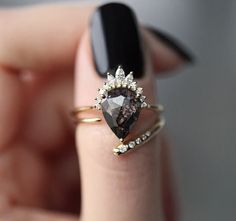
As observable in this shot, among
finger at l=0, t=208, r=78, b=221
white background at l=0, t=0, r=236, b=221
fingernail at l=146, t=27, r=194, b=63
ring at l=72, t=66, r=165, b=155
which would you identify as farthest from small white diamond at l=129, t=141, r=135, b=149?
white background at l=0, t=0, r=236, b=221

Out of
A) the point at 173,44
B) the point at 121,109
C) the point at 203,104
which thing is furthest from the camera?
the point at 203,104

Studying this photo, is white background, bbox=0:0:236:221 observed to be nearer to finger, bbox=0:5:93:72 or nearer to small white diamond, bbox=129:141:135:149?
finger, bbox=0:5:93:72

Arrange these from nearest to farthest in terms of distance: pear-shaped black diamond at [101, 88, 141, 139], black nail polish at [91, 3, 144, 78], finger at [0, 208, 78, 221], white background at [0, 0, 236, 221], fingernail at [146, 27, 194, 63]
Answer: pear-shaped black diamond at [101, 88, 141, 139]
black nail polish at [91, 3, 144, 78]
finger at [0, 208, 78, 221]
fingernail at [146, 27, 194, 63]
white background at [0, 0, 236, 221]

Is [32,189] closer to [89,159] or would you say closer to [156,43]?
[89,159]

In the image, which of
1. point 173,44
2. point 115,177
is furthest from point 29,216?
point 173,44

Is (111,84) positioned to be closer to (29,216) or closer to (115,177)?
(115,177)

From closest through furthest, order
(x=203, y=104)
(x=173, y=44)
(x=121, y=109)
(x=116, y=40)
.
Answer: (x=121, y=109), (x=116, y=40), (x=173, y=44), (x=203, y=104)
